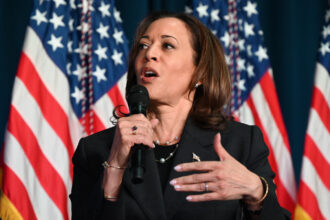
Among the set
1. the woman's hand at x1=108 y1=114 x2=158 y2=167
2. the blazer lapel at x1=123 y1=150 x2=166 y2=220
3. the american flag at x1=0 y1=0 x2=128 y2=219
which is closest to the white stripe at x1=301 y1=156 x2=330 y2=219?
the american flag at x1=0 y1=0 x2=128 y2=219

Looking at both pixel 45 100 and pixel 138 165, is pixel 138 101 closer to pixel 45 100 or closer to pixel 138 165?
pixel 138 165

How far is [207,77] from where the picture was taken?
1.90 meters

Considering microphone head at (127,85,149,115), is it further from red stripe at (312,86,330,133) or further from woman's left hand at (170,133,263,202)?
red stripe at (312,86,330,133)

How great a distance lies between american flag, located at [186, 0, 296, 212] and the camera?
9.91 feet

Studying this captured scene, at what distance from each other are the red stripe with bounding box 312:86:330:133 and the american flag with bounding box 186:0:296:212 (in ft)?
0.82

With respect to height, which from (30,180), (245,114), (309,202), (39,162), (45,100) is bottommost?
(309,202)

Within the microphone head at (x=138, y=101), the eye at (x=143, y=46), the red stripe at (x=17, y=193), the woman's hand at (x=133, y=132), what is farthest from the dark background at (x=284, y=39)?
the woman's hand at (x=133, y=132)

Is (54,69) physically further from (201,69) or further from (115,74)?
(201,69)

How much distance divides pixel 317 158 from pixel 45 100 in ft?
6.05

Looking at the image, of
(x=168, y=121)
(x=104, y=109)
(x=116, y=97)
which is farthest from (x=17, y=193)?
(x=168, y=121)

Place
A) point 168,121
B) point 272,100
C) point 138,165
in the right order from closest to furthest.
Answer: point 138,165, point 168,121, point 272,100

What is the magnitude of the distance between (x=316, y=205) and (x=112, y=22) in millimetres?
1874

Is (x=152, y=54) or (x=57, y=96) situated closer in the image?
(x=152, y=54)

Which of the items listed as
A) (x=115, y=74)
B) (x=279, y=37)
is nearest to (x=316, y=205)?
(x=279, y=37)
